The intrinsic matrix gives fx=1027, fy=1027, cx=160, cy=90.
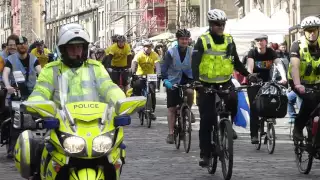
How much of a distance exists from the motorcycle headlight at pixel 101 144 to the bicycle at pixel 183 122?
24.0ft

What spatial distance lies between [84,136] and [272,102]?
7.24m

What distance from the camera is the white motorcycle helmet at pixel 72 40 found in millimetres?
7672

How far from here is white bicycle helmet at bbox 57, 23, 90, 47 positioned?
302 inches

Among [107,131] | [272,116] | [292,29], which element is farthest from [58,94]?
[292,29]

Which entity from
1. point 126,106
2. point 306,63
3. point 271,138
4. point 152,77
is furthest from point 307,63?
point 152,77

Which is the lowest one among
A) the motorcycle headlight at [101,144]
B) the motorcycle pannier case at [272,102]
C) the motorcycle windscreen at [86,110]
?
the motorcycle pannier case at [272,102]

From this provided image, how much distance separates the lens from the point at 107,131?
708 cm

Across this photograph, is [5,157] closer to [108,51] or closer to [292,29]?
[108,51]

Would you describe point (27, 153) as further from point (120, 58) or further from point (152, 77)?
point (120, 58)

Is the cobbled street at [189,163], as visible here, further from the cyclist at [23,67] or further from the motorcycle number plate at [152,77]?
the motorcycle number plate at [152,77]

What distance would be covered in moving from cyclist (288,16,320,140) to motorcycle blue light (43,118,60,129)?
466 cm

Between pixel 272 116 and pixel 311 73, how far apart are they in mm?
2548

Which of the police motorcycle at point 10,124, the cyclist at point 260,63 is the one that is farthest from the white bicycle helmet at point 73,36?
the cyclist at point 260,63

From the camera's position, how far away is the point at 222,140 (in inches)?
439
